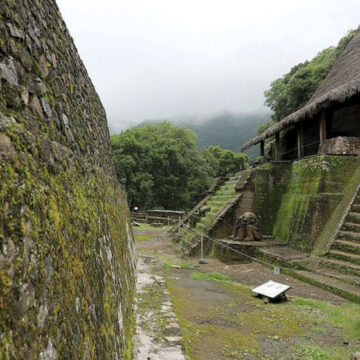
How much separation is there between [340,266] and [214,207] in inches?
286

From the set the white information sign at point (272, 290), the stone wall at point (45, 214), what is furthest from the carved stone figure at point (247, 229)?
the stone wall at point (45, 214)

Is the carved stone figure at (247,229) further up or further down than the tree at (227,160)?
further down

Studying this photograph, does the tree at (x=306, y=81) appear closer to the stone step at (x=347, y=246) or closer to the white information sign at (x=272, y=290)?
the stone step at (x=347, y=246)

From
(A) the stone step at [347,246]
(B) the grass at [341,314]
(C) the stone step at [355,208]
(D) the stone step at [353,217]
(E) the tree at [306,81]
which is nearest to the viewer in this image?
(B) the grass at [341,314]

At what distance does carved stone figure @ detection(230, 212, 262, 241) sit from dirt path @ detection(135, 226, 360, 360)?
3038 mm

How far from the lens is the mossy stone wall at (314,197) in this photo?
9367 millimetres

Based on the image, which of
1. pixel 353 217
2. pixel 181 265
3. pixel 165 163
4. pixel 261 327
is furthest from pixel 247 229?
pixel 165 163

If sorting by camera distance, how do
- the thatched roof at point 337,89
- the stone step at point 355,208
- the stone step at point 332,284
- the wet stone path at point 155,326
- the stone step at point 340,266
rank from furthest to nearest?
the thatched roof at point 337,89 < the stone step at point 355,208 < the stone step at point 340,266 < the stone step at point 332,284 < the wet stone path at point 155,326

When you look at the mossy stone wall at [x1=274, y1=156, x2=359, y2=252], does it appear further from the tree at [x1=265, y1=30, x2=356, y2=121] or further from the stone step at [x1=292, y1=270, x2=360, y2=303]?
the tree at [x1=265, y1=30, x2=356, y2=121]

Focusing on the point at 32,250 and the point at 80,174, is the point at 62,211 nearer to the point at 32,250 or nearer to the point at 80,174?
the point at 32,250

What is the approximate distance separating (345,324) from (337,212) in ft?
16.4

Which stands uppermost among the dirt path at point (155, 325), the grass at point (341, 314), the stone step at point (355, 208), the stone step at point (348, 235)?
the stone step at point (355, 208)

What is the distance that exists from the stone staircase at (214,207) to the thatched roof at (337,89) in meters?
2.90

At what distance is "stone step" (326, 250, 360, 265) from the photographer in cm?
706
